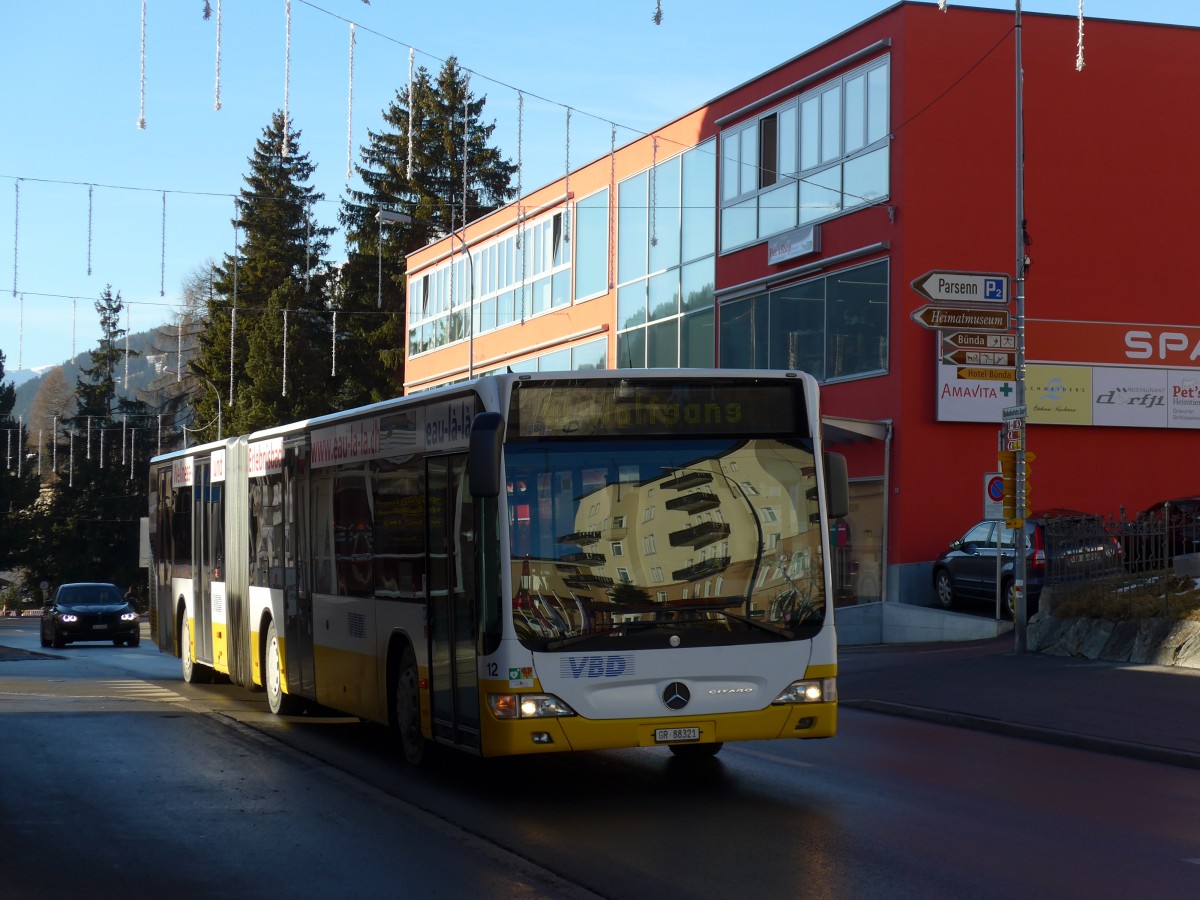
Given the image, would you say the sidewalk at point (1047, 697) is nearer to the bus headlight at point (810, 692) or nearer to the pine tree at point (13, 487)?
the bus headlight at point (810, 692)

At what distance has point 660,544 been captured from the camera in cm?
1041

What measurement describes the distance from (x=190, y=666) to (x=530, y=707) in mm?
12436

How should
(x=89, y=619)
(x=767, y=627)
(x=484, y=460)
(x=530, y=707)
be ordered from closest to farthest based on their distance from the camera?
(x=484, y=460), (x=530, y=707), (x=767, y=627), (x=89, y=619)

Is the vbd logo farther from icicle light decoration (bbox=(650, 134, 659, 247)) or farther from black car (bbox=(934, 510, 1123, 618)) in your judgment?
icicle light decoration (bbox=(650, 134, 659, 247))

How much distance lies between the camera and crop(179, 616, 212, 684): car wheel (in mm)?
21422

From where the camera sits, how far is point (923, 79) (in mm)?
31328

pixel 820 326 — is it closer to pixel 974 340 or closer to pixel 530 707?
pixel 974 340

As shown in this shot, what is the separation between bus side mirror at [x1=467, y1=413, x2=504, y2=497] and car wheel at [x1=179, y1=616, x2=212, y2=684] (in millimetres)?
12291

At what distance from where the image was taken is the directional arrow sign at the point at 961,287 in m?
20.0

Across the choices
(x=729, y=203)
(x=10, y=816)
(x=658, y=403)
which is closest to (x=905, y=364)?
(x=729, y=203)

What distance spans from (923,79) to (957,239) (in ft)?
9.98

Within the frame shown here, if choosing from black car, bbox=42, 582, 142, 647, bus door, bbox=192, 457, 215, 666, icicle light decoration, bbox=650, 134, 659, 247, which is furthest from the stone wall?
black car, bbox=42, 582, 142, 647

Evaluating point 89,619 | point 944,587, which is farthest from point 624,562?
point 89,619

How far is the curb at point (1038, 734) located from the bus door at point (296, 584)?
5816mm
